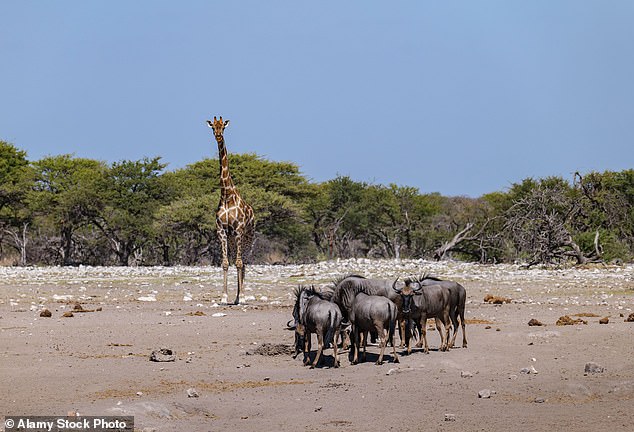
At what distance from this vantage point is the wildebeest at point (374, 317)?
1367cm

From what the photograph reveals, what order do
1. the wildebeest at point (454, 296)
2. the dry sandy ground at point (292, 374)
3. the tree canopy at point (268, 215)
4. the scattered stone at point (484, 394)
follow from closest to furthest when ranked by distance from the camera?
the dry sandy ground at point (292, 374) → the scattered stone at point (484, 394) → the wildebeest at point (454, 296) → the tree canopy at point (268, 215)

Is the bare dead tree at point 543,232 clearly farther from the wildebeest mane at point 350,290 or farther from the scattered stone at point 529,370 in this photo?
the scattered stone at point 529,370

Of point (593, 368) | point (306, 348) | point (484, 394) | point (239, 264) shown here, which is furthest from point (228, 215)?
point (484, 394)

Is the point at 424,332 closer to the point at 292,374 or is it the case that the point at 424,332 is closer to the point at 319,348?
the point at 319,348

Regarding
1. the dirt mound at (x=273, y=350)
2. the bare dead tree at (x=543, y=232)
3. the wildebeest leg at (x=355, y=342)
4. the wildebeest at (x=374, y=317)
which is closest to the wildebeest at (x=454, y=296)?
the wildebeest at (x=374, y=317)

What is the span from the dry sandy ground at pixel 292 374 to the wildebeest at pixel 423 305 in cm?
47

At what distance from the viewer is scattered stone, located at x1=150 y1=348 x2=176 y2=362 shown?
13820mm

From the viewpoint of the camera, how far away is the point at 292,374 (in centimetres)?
1314

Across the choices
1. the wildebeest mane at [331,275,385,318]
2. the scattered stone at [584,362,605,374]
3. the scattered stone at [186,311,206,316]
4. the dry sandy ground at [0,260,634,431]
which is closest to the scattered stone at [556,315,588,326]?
the dry sandy ground at [0,260,634,431]

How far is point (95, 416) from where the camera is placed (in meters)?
9.77

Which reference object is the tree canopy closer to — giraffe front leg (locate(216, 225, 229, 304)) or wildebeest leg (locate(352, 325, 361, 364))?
giraffe front leg (locate(216, 225, 229, 304))

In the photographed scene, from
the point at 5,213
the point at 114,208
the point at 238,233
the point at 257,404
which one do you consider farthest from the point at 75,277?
the point at 257,404

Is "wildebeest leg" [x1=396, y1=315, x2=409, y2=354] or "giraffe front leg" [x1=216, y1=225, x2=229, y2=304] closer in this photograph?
"wildebeest leg" [x1=396, y1=315, x2=409, y2=354]

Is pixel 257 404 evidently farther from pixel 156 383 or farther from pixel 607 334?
pixel 607 334
